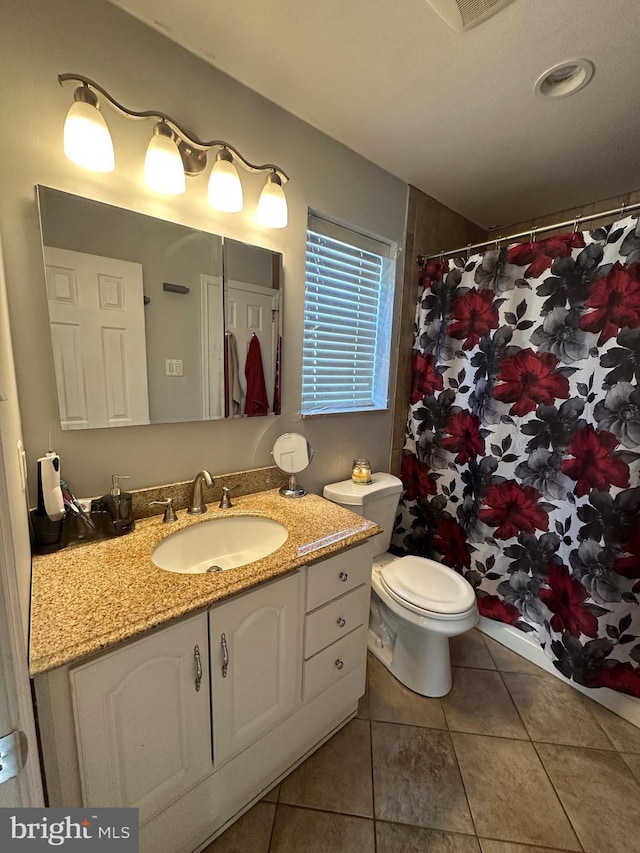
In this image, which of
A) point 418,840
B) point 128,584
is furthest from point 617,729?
point 128,584

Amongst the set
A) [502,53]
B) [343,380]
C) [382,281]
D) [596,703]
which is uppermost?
[502,53]

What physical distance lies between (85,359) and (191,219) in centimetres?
58

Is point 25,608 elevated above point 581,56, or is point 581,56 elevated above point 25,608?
point 581,56

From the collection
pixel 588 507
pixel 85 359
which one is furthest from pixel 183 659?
pixel 588 507

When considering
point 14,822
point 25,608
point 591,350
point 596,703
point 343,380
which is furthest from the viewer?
point 343,380

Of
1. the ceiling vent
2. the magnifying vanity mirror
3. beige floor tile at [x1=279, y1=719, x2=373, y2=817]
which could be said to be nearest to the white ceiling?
the ceiling vent

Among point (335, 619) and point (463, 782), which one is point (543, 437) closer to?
point (335, 619)

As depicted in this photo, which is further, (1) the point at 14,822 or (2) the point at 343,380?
(2) the point at 343,380

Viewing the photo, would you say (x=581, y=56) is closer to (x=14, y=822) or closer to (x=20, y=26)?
(x=20, y=26)

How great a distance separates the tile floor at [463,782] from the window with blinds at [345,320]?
4.30 feet

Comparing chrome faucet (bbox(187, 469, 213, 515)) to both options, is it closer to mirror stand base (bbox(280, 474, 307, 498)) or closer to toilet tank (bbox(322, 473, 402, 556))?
mirror stand base (bbox(280, 474, 307, 498))

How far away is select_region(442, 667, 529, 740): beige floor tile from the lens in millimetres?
1363

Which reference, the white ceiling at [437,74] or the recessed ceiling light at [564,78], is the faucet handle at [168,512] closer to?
the white ceiling at [437,74]

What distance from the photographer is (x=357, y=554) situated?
3.83 ft
